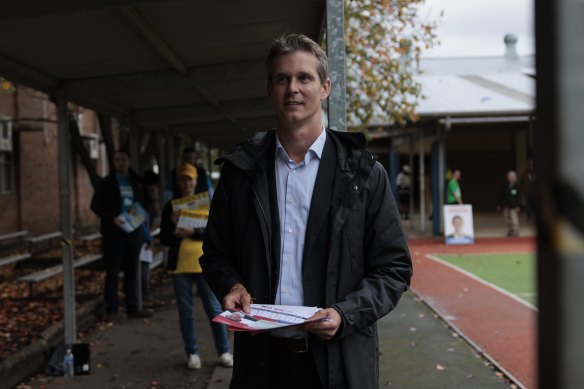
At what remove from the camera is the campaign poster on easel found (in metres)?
18.3

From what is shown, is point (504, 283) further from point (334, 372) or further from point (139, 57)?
point (334, 372)

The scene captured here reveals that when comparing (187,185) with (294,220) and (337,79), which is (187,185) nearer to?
(337,79)

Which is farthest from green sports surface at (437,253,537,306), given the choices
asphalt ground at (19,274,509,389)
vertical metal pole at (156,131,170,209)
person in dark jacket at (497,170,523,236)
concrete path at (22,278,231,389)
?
vertical metal pole at (156,131,170,209)

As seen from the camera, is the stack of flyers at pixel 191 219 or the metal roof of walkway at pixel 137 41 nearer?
the metal roof of walkway at pixel 137 41

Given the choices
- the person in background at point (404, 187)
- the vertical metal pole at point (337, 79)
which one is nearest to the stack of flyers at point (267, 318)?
the vertical metal pole at point (337, 79)

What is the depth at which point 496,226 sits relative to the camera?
79.3 ft

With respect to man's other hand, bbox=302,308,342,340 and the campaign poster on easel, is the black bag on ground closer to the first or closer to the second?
man's other hand, bbox=302,308,342,340

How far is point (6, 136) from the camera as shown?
17359mm

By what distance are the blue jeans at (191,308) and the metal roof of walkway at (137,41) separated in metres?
2.02

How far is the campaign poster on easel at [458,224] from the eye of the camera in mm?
18281

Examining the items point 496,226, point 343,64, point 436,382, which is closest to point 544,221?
point 343,64

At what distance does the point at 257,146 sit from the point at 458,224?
54.4ft

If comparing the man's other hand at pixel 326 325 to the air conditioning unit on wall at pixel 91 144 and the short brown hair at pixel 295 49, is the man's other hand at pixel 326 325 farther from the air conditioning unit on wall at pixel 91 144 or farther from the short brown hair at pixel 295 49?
the air conditioning unit on wall at pixel 91 144

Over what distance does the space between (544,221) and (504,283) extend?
39.1 ft
